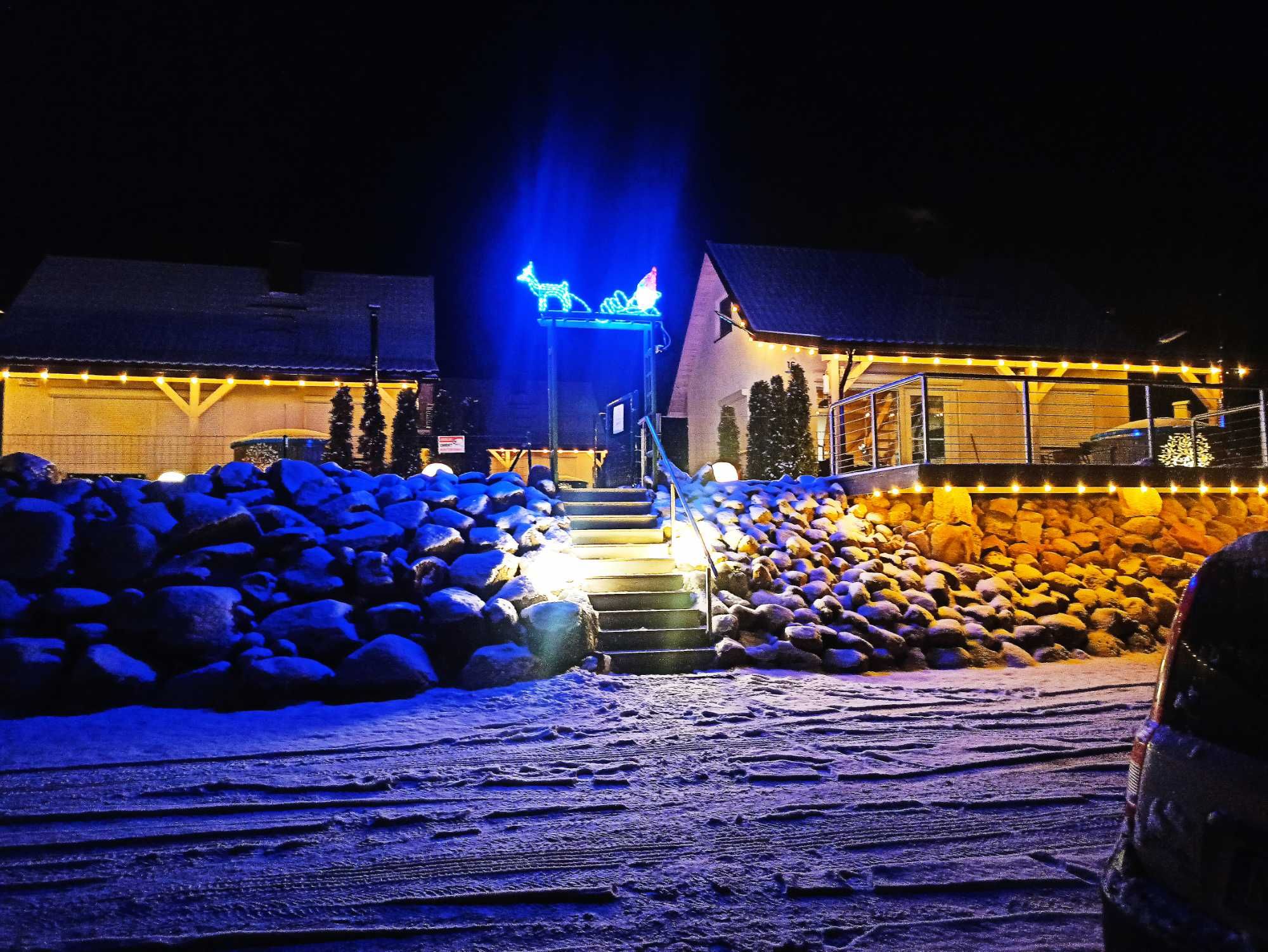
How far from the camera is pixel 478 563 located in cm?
801

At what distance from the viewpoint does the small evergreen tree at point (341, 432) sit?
13.3 m

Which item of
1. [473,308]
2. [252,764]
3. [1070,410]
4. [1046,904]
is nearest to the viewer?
[1046,904]

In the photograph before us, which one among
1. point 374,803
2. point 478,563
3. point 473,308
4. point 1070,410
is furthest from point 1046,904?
point 473,308

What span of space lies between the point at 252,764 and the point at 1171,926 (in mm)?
4696

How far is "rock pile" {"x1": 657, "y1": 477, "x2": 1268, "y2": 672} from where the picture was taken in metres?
8.19

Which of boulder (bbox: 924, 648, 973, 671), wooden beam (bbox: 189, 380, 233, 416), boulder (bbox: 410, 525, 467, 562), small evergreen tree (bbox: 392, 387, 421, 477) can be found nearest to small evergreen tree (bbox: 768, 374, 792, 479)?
boulder (bbox: 924, 648, 973, 671)

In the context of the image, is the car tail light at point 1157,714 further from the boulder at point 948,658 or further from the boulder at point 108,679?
the boulder at point 108,679

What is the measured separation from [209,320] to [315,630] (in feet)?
44.8

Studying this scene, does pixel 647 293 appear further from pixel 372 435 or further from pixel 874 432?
pixel 372 435

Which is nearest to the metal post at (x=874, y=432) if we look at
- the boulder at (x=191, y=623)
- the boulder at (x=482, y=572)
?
Answer: the boulder at (x=482, y=572)

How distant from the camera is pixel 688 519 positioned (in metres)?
9.74

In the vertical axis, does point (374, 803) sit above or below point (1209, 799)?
below

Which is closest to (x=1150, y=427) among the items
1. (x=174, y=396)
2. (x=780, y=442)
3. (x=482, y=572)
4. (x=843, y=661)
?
(x=780, y=442)

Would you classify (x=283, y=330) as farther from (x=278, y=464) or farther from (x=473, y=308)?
(x=473, y=308)
